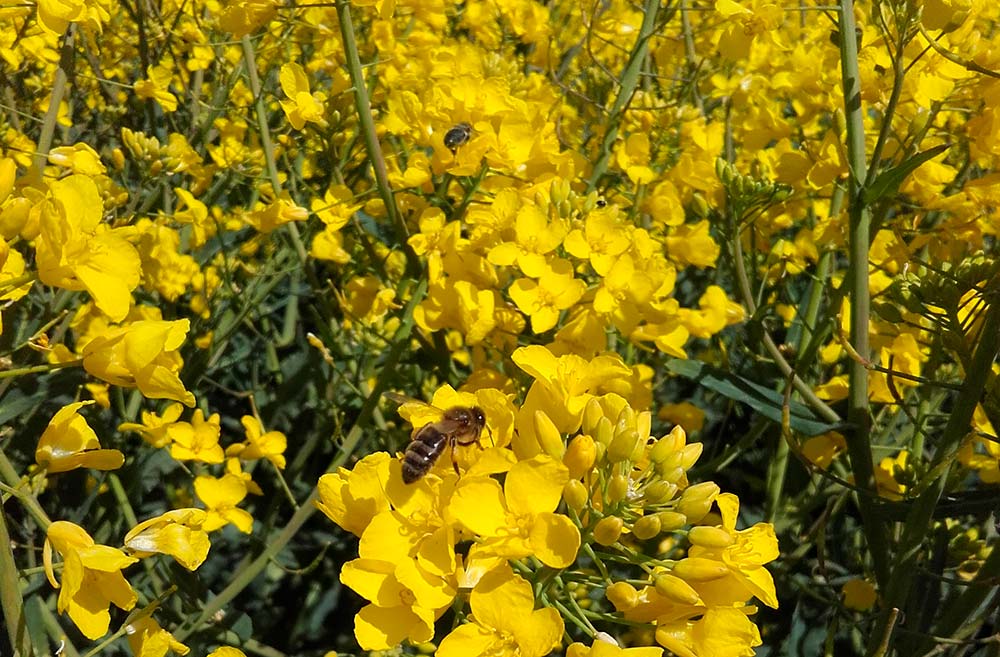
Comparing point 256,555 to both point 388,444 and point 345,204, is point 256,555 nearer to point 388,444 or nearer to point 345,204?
point 388,444

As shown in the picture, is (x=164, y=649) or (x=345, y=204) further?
(x=345, y=204)

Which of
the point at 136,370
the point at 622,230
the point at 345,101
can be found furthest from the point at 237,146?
the point at 136,370

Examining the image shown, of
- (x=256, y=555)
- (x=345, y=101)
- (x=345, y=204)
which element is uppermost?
(x=345, y=101)

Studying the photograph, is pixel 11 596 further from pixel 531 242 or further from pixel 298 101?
pixel 298 101

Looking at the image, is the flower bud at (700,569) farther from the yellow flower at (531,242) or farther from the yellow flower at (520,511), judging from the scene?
the yellow flower at (531,242)

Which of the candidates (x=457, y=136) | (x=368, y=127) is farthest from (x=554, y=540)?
(x=368, y=127)

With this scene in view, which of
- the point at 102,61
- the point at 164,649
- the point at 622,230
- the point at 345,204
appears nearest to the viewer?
the point at 164,649
